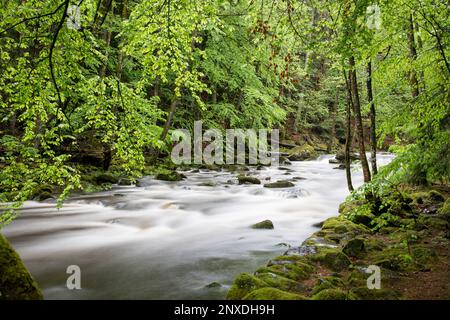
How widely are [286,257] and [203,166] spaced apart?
13449mm

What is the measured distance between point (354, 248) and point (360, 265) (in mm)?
615

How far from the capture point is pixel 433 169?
6840mm

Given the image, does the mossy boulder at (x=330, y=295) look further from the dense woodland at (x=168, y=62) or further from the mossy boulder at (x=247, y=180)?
the mossy boulder at (x=247, y=180)

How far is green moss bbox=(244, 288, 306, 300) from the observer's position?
384cm

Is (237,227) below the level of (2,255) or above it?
below

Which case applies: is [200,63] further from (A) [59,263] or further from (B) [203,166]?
(A) [59,263]

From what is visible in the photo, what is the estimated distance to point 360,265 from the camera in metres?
5.20

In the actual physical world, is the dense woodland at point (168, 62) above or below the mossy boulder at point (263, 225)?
above

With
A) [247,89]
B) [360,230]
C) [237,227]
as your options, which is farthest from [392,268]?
[247,89]

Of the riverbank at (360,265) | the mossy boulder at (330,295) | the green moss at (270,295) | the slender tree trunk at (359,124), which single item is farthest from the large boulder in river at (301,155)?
the green moss at (270,295)

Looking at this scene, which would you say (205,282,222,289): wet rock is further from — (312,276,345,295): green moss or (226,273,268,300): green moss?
(312,276,345,295): green moss

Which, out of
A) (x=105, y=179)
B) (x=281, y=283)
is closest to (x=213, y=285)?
(x=281, y=283)

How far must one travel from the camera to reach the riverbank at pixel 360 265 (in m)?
4.24
